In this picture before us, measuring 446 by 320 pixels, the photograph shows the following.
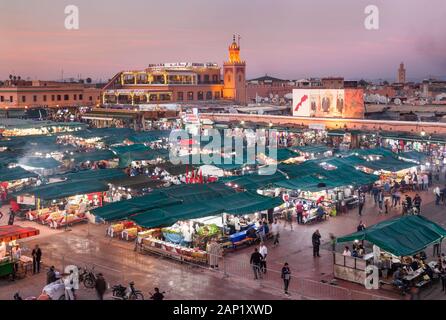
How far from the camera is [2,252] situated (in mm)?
14641

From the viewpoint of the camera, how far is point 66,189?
19.7m

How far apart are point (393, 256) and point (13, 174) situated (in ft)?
53.2

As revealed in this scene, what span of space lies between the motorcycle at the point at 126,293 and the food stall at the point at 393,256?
16.4ft

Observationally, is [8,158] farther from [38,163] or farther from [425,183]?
[425,183]

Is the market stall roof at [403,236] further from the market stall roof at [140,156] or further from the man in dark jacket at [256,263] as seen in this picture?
the market stall roof at [140,156]

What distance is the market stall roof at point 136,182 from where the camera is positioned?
20931 millimetres

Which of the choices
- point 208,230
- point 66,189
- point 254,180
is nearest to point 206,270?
point 208,230

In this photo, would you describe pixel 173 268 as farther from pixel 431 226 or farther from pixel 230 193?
pixel 431 226

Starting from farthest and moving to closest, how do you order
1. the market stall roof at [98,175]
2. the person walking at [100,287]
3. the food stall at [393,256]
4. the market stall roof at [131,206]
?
the market stall roof at [98,175], the market stall roof at [131,206], the food stall at [393,256], the person walking at [100,287]

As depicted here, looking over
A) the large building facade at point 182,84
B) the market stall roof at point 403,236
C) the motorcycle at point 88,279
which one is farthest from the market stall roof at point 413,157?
the large building facade at point 182,84

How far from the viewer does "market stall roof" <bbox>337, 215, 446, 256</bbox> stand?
42.5 feet

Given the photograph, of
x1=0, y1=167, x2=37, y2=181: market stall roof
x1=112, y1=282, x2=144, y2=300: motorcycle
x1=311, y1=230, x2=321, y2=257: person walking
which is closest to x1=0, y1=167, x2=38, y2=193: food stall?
x1=0, y1=167, x2=37, y2=181: market stall roof

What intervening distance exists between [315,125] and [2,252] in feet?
87.0
